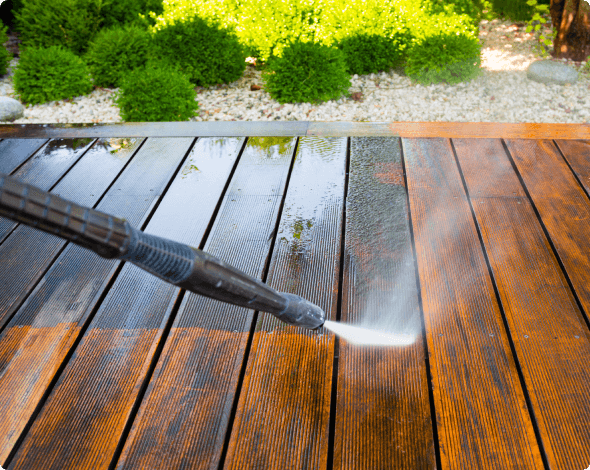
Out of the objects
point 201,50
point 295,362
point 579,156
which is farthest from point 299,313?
point 201,50

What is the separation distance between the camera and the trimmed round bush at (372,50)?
3656mm

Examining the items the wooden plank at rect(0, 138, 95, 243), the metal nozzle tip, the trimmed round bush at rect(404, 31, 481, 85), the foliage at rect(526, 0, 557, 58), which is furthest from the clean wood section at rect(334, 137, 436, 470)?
the foliage at rect(526, 0, 557, 58)

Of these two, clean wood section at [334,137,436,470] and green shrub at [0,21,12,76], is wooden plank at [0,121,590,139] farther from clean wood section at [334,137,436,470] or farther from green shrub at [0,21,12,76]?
green shrub at [0,21,12,76]

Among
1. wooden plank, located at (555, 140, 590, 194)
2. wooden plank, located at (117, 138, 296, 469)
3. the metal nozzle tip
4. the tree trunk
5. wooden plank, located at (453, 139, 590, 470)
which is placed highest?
the metal nozzle tip

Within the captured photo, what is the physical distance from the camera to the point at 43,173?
5.80 feet

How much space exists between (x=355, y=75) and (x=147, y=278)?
9.89 feet

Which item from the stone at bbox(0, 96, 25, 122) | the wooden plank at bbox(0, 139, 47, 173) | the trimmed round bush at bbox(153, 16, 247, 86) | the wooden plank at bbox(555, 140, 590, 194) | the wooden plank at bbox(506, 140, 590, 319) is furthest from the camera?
the trimmed round bush at bbox(153, 16, 247, 86)

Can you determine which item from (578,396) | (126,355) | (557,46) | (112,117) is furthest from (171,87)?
(557,46)

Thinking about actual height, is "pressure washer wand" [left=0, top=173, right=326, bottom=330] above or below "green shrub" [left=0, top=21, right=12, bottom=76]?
above

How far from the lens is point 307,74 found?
10.8 feet

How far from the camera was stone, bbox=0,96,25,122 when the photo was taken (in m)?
3.20

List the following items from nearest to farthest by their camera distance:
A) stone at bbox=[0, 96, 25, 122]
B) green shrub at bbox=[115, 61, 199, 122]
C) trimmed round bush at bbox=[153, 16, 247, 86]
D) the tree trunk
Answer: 1. green shrub at bbox=[115, 61, 199, 122]
2. stone at bbox=[0, 96, 25, 122]
3. trimmed round bush at bbox=[153, 16, 247, 86]
4. the tree trunk

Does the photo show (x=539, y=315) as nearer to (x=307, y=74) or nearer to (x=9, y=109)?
(x=307, y=74)

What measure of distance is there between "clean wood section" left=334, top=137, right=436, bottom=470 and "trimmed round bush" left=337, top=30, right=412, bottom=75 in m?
2.33
